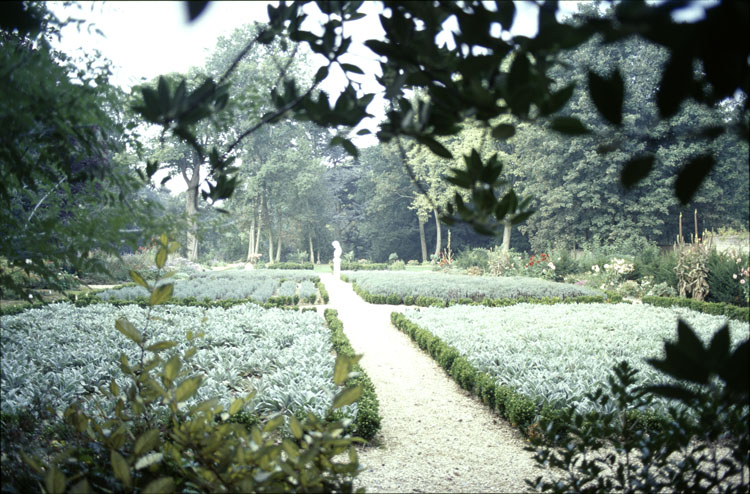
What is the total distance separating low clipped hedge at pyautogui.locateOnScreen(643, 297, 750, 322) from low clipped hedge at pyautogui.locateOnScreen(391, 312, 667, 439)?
5.31 metres

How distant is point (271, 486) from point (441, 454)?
108 inches

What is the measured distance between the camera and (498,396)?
4453 mm

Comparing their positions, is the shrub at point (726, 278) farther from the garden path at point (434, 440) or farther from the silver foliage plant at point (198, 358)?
the silver foliage plant at point (198, 358)

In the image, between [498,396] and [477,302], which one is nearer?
[498,396]

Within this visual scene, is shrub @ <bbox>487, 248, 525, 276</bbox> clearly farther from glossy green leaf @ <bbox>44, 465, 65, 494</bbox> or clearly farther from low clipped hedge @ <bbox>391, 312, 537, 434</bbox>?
glossy green leaf @ <bbox>44, 465, 65, 494</bbox>

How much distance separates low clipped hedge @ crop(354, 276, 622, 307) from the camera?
10.7m

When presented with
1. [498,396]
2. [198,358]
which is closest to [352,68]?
[498,396]

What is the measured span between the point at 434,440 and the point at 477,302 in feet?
26.6

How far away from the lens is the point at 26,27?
1.06 metres

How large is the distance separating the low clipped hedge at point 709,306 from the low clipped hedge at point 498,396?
531cm

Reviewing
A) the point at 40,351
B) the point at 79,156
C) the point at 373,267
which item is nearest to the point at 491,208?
the point at 79,156

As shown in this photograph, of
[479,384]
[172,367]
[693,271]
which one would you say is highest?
[172,367]

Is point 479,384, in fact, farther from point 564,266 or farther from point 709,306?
point 564,266

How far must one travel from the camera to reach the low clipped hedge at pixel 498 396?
150 inches
